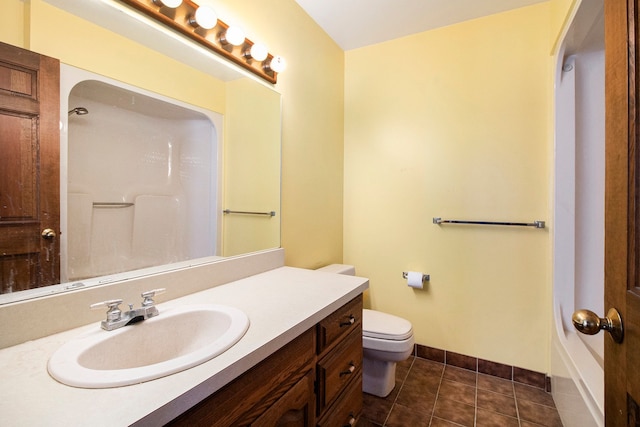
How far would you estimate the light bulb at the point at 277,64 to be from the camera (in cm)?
156

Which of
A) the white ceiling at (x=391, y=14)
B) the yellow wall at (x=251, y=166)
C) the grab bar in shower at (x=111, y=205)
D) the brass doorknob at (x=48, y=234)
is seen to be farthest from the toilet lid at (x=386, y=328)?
the white ceiling at (x=391, y=14)

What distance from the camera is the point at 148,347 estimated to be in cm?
83

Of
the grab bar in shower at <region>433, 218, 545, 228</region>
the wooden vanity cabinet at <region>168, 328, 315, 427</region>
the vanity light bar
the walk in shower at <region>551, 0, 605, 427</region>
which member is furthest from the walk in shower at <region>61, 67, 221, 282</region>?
the walk in shower at <region>551, 0, 605, 427</region>

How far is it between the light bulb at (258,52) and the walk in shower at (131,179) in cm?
42

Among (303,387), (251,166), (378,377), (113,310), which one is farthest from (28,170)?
(378,377)

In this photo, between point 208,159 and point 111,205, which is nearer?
point 111,205

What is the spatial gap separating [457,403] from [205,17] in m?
2.33

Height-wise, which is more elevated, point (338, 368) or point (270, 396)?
point (270, 396)

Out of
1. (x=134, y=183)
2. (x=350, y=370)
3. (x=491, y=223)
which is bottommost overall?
(x=350, y=370)

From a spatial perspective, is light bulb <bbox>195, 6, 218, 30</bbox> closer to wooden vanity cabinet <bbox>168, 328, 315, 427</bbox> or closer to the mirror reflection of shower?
the mirror reflection of shower

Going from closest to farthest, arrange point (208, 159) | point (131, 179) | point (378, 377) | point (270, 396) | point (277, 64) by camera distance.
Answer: point (270, 396)
point (131, 179)
point (208, 159)
point (277, 64)
point (378, 377)

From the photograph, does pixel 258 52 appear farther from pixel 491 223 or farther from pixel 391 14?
pixel 491 223

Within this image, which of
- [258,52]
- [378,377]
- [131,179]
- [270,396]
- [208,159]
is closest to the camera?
[270,396]

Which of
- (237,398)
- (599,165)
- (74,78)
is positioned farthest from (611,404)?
(74,78)
